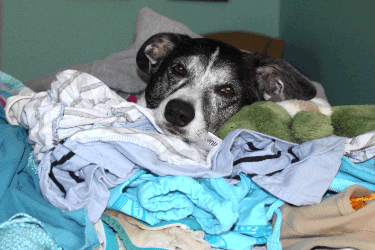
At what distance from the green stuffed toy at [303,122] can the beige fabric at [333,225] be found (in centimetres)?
23

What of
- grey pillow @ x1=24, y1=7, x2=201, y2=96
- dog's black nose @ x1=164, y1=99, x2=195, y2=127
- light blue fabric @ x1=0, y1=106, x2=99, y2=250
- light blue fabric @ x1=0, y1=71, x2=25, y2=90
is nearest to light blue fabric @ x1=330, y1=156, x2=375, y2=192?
dog's black nose @ x1=164, y1=99, x2=195, y2=127

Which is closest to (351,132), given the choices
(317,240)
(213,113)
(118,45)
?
(317,240)

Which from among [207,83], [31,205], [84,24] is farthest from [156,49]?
[84,24]

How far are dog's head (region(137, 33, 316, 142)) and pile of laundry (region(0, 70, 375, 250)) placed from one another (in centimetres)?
28

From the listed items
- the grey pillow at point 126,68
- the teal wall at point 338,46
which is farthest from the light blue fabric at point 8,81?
the teal wall at point 338,46

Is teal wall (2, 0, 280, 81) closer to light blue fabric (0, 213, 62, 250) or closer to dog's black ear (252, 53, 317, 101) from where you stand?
dog's black ear (252, 53, 317, 101)

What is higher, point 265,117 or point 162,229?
point 265,117

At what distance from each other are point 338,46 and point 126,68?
61.2 inches

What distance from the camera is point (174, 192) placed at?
0.90m

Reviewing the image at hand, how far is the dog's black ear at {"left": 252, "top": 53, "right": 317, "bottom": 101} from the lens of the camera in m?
1.42

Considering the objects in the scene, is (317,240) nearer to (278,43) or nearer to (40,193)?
(40,193)

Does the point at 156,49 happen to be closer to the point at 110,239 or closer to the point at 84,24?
the point at 110,239

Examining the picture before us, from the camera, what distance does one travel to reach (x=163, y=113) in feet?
4.05

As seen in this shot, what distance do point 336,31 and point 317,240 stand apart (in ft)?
6.48
